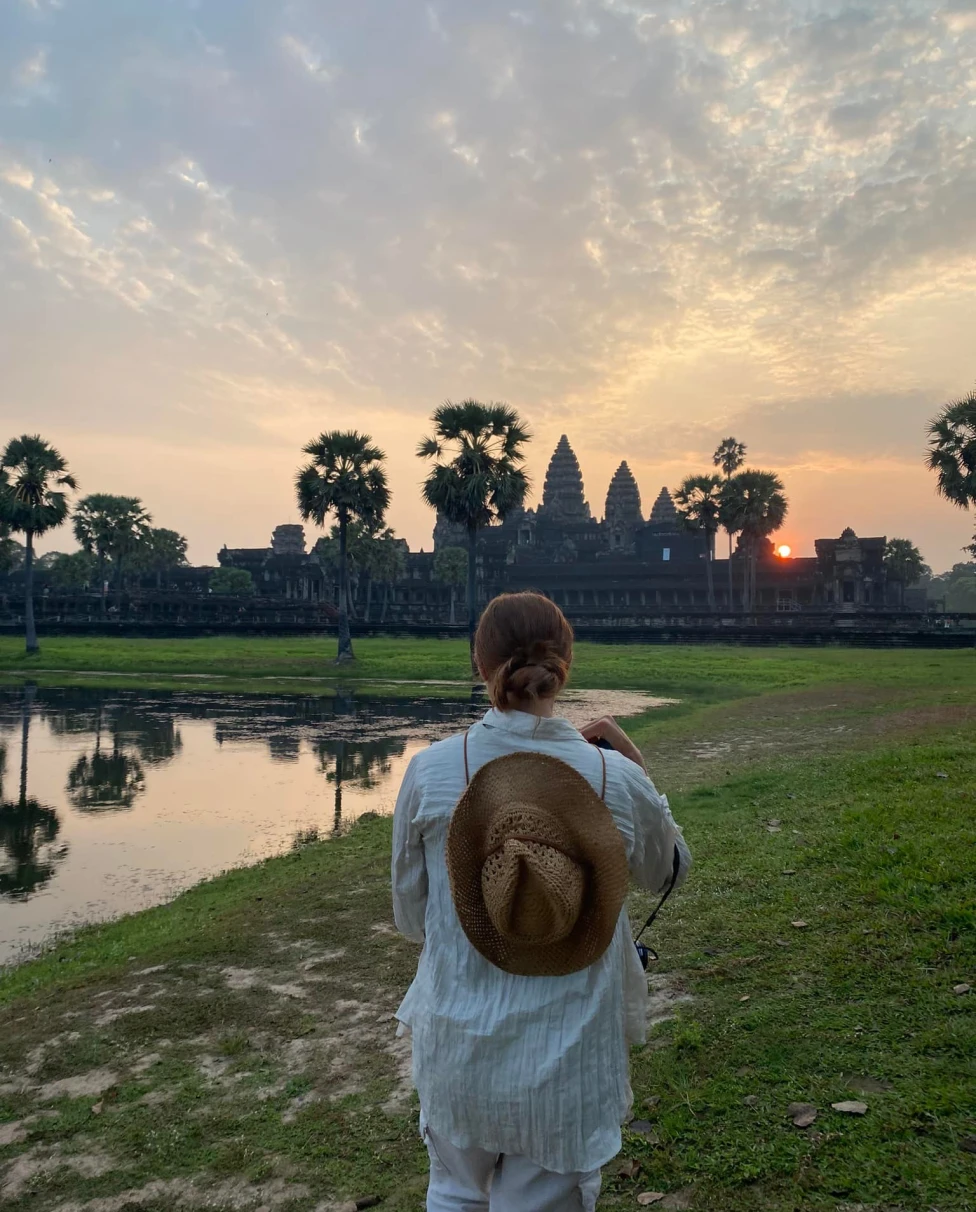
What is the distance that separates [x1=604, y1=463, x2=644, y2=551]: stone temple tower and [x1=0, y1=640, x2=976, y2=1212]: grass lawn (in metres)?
82.7

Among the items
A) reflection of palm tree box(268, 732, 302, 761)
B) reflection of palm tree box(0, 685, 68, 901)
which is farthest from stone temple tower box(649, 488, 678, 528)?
reflection of palm tree box(0, 685, 68, 901)

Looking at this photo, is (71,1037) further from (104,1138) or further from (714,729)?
(714,729)

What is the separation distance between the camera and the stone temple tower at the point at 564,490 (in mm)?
94544

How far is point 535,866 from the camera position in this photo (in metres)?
2.08

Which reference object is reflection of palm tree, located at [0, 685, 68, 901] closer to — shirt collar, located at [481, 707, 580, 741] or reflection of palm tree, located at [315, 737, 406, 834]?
reflection of palm tree, located at [315, 737, 406, 834]

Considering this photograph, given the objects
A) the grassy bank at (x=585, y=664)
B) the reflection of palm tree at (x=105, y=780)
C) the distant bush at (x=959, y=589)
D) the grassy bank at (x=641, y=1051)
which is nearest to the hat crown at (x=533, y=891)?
the grassy bank at (x=641, y=1051)

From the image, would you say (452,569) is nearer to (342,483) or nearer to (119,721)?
(342,483)

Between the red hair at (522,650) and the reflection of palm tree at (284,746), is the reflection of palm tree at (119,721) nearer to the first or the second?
the reflection of palm tree at (284,746)

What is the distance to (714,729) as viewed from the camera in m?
17.7

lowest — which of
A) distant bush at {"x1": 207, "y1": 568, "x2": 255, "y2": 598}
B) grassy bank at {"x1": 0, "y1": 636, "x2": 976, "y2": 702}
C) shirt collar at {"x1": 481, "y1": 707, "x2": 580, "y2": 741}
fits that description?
grassy bank at {"x1": 0, "y1": 636, "x2": 976, "y2": 702}

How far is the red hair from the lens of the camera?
231 centimetres

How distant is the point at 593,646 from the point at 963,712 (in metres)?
28.1

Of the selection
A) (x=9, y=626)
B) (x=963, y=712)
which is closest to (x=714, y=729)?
(x=963, y=712)

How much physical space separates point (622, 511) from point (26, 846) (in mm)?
86697
